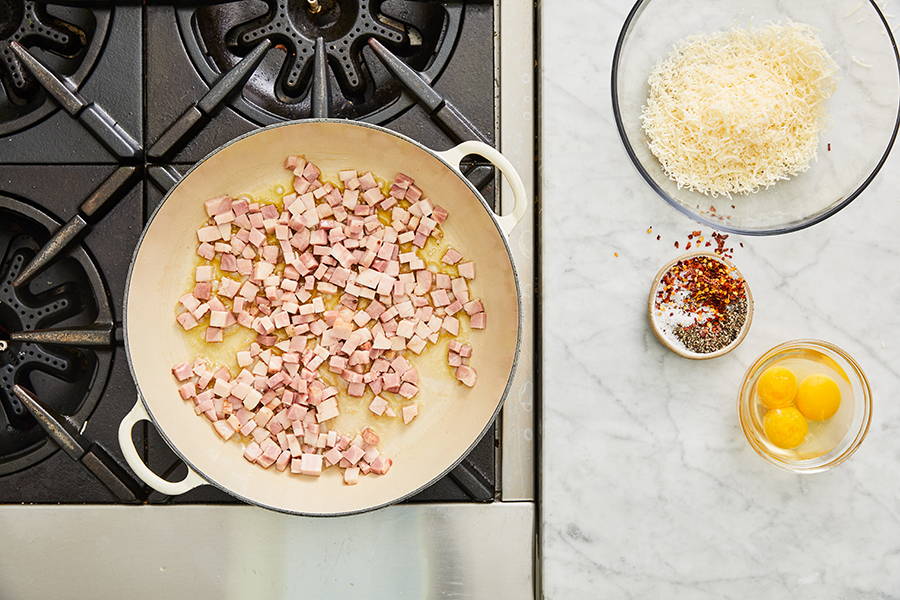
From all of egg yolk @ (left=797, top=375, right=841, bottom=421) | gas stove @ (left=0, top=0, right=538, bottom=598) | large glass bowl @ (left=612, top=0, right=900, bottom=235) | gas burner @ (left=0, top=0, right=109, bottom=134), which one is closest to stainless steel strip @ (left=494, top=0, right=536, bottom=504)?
gas stove @ (left=0, top=0, right=538, bottom=598)

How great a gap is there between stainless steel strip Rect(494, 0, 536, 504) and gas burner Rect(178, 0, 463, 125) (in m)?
0.07

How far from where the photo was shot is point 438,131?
0.92m

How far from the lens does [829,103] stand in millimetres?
877

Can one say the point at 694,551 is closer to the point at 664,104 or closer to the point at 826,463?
the point at 826,463

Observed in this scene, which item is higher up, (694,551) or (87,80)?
(87,80)

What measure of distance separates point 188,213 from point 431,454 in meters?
0.43

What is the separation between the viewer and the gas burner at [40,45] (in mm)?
917

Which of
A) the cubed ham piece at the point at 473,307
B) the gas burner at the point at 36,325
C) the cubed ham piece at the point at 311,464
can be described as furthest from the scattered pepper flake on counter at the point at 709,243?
the gas burner at the point at 36,325

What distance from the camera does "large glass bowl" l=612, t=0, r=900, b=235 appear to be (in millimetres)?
870

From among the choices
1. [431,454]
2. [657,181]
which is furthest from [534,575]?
[657,181]

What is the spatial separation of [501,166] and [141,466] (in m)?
0.54

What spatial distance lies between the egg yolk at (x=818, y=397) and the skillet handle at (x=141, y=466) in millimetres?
727

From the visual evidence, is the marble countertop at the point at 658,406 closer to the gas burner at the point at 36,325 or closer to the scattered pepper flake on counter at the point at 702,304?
the scattered pepper flake on counter at the point at 702,304

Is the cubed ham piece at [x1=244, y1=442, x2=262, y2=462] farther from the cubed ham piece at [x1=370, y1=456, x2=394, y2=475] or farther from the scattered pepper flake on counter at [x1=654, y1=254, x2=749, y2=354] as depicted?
the scattered pepper flake on counter at [x1=654, y1=254, x2=749, y2=354]
